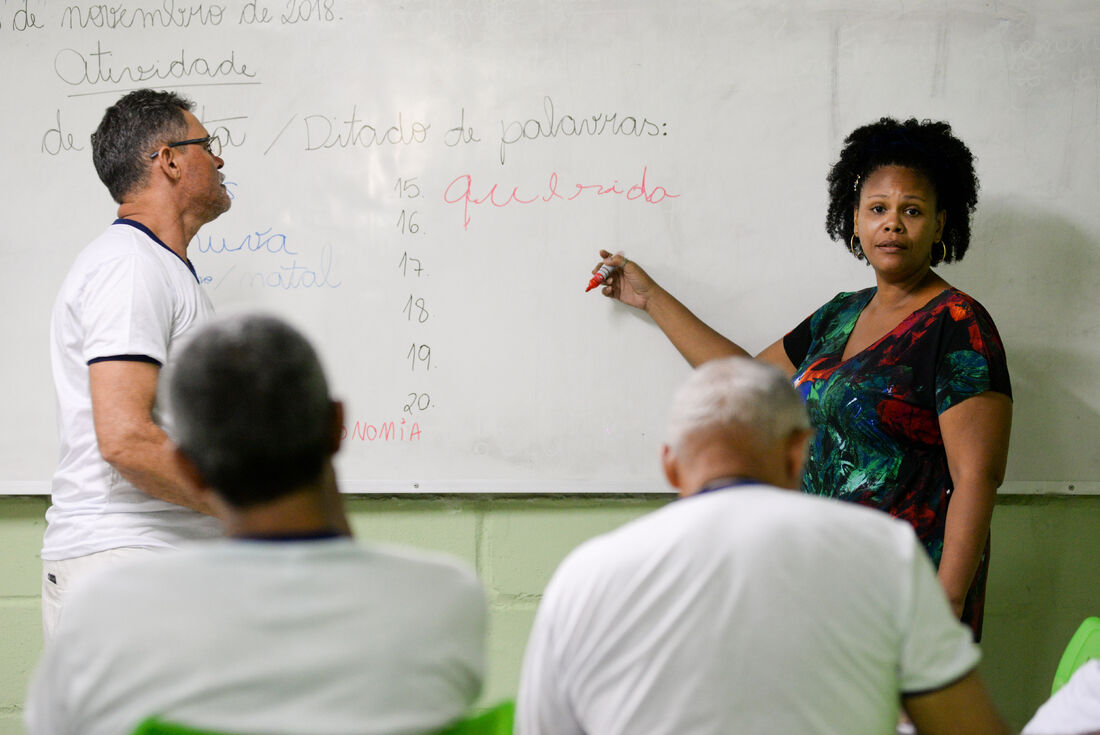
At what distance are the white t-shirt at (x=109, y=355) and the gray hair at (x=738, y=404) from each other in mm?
1047

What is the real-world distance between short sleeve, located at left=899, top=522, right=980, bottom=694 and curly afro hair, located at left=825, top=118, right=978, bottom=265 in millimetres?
1332

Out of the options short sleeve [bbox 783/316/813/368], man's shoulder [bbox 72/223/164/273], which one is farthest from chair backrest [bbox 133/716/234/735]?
short sleeve [bbox 783/316/813/368]

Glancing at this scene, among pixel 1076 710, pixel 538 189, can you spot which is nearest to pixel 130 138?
pixel 538 189

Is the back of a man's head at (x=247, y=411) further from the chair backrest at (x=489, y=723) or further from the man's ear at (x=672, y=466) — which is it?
the man's ear at (x=672, y=466)

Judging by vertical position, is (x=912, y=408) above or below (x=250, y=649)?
above

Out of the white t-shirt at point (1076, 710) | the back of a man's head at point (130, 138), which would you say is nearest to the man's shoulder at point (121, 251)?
the back of a man's head at point (130, 138)

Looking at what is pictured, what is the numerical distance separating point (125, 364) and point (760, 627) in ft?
4.12

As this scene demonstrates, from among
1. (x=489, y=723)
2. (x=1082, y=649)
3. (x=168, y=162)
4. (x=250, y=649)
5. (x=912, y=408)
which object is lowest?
(x=1082, y=649)

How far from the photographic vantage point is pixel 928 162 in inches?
86.4

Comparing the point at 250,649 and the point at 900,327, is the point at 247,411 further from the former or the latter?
the point at 900,327

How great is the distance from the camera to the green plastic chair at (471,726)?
0.83 meters

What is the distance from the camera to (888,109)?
8.11ft

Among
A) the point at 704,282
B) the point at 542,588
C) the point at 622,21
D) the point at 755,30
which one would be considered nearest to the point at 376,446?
the point at 542,588

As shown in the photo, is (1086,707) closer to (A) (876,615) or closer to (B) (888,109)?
(A) (876,615)
